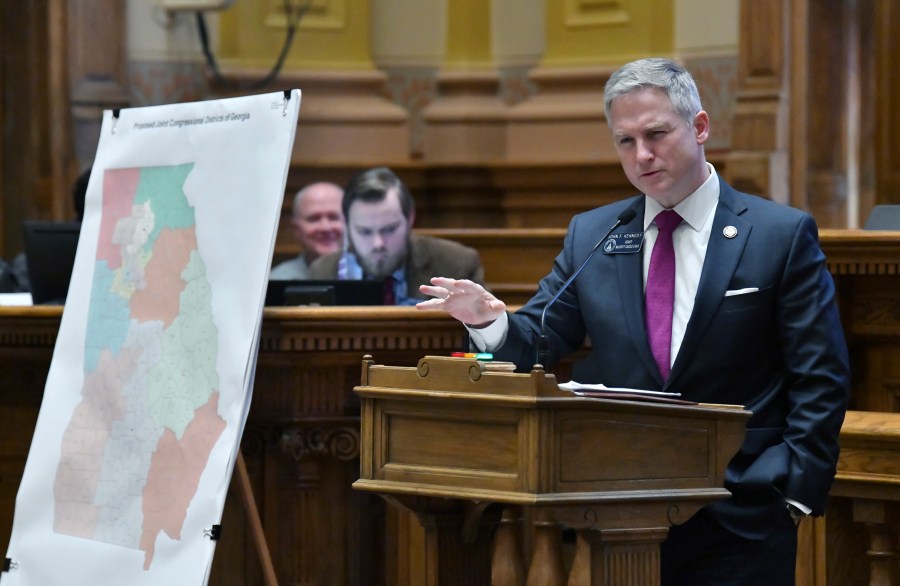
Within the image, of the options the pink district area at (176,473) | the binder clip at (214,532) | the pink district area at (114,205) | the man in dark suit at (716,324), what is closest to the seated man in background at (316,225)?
the pink district area at (114,205)

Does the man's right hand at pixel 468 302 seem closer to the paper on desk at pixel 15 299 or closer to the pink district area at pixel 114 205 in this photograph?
the pink district area at pixel 114 205

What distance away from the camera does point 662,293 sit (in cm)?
298

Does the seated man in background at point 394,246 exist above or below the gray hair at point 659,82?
below

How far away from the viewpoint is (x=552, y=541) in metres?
2.64

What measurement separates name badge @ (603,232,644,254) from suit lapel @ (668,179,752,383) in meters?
0.15

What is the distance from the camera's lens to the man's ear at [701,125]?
2.96m

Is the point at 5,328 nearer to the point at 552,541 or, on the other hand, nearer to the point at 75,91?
the point at 552,541

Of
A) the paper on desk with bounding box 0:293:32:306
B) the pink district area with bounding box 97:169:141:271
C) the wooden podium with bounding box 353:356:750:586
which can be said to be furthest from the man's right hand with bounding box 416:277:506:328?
the paper on desk with bounding box 0:293:32:306

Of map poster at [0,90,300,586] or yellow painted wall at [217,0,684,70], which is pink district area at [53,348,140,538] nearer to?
map poster at [0,90,300,586]

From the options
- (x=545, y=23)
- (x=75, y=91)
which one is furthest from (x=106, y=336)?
(x=545, y=23)

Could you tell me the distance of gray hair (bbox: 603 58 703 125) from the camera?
2.88 meters

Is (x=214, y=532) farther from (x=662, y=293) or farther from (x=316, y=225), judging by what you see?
(x=316, y=225)

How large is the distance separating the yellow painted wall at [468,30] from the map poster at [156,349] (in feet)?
11.7

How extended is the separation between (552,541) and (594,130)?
14.6ft
